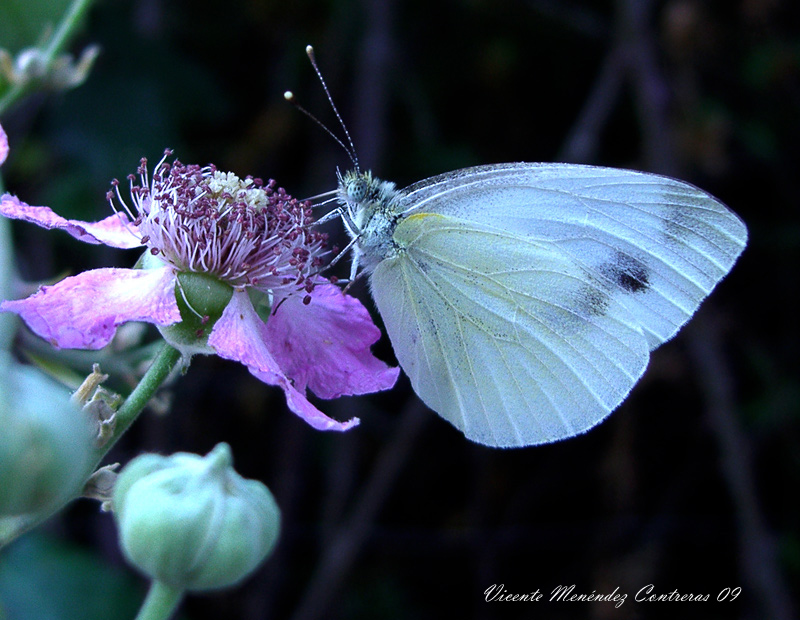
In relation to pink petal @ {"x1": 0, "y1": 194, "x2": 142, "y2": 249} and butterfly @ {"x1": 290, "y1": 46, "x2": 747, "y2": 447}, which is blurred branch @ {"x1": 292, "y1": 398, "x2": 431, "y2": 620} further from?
pink petal @ {"x1": 0, "y1": 194, "x2": 142, "y2": 249}

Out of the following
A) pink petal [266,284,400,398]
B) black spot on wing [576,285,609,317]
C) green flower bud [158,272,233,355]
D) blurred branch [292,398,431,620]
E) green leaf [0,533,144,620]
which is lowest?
green leaf [0,533,144,620]

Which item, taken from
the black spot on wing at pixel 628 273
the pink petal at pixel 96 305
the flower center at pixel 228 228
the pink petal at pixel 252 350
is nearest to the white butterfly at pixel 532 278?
the black spot on wing at pixel 628 273

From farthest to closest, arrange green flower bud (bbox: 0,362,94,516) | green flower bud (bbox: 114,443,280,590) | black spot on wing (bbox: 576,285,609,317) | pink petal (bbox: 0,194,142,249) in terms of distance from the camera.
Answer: black spot on wing (bbox: 576,285,609,317)
pink petal (bbox: 0,194,142,249)
green flower bud (bbox: 114,443,280,590)
green flower bud (bbox: 0,362,94,516)

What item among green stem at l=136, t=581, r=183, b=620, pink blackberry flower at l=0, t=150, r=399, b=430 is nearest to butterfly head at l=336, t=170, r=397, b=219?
pink blackberry flower at l=0, t=150, r=399, b=430

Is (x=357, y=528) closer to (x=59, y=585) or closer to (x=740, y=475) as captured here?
(x=59, y=585)

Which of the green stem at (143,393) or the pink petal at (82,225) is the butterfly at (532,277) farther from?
the green stem at (143,393)

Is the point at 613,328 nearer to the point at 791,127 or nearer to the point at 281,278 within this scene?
the point at 281,278
